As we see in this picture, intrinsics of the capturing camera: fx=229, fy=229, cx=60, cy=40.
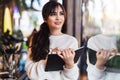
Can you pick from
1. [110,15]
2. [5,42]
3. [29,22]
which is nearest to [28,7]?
[29,22]

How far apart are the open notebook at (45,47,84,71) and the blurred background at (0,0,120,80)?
0.07m

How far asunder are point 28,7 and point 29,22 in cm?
10

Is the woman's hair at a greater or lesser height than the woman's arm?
greater

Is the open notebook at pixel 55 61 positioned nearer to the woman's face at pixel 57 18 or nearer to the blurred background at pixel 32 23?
the blurred background at pixel 32 23

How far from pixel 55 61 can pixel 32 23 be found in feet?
0.94

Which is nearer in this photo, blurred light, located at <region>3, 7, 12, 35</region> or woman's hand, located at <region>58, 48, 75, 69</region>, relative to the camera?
woman's hand, located at <region>58, 48, 75, 69</region>

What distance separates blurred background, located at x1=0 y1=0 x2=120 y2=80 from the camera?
1342 millimetres

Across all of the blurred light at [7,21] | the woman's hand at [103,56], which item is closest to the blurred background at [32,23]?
the blurred light at [7,21]

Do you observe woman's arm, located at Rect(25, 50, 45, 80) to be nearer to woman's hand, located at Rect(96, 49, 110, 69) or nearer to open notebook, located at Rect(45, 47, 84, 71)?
open notebook, located at Rect(45, 47, 84, 71)

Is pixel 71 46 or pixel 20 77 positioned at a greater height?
pixel 71 46

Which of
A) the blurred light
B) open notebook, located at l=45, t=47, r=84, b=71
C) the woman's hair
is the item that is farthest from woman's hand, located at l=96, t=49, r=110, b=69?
the blurred light

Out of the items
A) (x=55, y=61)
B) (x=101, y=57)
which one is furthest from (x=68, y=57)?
(x=101, y=57)

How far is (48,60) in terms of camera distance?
4.47 ft

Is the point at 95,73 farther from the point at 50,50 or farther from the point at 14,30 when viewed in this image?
the point at 14,30
